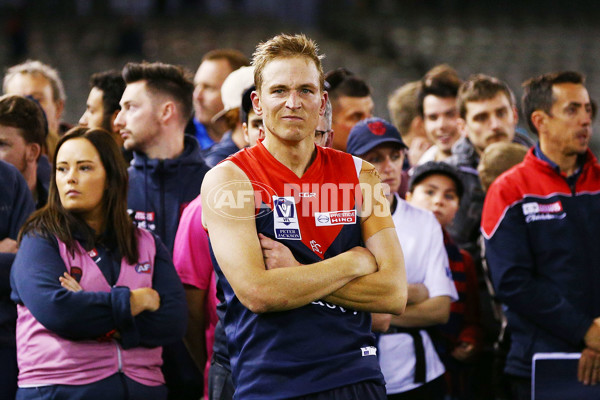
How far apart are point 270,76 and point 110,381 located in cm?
156

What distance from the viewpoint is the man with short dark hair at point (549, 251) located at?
416 centimetres

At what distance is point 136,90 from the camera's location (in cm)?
450

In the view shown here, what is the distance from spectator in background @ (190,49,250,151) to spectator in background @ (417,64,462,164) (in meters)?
1.37

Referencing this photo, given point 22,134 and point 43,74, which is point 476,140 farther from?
point 43,74

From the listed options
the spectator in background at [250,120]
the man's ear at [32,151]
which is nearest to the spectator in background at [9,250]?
the man's ear at [32,151]

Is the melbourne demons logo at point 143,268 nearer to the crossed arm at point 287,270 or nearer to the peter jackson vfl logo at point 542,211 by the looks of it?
the crossed arm at point 287,270

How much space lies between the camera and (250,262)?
2719mm

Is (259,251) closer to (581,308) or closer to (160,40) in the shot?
(581,308)

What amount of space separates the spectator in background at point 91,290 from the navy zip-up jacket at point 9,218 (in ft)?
0.83

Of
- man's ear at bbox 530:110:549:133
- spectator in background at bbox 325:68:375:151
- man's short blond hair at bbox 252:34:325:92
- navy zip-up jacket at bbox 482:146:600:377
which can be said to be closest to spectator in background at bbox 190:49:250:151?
spectator in background at bbox 325:68:375:151

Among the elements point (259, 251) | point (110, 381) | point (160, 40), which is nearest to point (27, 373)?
point (110, 381)

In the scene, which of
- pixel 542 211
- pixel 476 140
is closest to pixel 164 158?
pixel 542 211

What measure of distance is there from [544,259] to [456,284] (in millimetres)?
497

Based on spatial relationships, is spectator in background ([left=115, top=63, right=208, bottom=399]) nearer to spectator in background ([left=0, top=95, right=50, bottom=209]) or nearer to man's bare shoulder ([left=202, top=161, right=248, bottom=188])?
spectator in background ([left=0, top=95, right=50, bottom=209])
